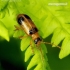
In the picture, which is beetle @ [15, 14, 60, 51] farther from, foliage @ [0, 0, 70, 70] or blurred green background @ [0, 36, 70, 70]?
blurred green background @ [0, 36, 70, 70]

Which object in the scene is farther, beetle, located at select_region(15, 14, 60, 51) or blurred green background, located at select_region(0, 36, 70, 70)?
blurred green background, located at select_region(0, 36, 70, 70)

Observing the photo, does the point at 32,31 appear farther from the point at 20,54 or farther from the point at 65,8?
the point at 20,54

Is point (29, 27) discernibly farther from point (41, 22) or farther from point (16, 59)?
point (16, 59)

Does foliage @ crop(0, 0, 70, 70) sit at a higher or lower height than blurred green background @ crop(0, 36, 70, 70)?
higher

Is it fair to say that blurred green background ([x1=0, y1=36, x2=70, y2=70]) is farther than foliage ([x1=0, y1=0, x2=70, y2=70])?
Yes

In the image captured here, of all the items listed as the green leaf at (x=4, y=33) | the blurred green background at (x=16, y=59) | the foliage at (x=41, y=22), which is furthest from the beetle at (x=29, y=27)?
the blurred green background at (x=16, y=59)

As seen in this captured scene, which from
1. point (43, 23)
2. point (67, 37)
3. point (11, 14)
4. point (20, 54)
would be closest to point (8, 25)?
point (11, 14)

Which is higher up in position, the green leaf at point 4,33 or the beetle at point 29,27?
the green leaf at point 4,33

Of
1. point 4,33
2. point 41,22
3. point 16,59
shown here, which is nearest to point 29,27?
point 41,22

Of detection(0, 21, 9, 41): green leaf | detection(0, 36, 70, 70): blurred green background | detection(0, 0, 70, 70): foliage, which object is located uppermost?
detection(0, 21, 9, 41): green leaf

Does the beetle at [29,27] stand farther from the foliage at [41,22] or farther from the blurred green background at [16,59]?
the blurred green background at [16,59]

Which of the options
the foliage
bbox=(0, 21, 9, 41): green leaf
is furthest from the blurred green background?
bbox=(0, 21, 9, 41): green leaf
